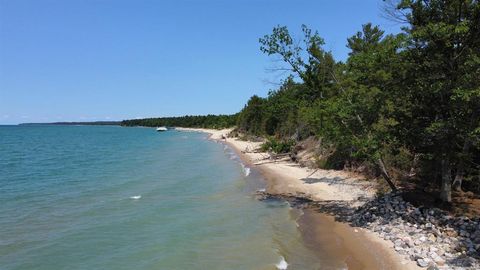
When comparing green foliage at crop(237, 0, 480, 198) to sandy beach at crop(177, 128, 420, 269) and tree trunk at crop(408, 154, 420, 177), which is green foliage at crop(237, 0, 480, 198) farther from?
sandy beach at crop(177, 128, 420, 269)

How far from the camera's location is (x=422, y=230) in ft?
45.7

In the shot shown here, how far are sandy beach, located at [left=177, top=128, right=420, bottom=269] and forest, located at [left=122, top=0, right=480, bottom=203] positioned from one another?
3122 mm

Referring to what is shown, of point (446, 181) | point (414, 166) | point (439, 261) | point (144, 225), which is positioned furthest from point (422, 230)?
point (144, 225)

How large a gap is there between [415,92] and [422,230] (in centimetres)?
532

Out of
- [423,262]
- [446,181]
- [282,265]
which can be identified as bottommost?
[282,265]

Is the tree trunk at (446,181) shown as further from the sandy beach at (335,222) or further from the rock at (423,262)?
the rock at (423,262)

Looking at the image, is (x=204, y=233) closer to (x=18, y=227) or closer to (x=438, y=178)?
(x=18, y=227)

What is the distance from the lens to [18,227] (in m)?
17.3

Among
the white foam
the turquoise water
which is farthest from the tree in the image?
the white foam

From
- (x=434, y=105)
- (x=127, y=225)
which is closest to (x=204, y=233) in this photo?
(x=127, y=225)

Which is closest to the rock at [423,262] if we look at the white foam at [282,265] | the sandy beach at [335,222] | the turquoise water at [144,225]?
the sandy beach at [335,222]

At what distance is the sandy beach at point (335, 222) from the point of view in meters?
12.8

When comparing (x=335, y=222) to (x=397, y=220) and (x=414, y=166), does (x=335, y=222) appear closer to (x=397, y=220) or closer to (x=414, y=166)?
(x=397, y=220)

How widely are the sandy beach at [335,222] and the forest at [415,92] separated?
312 centimetres
